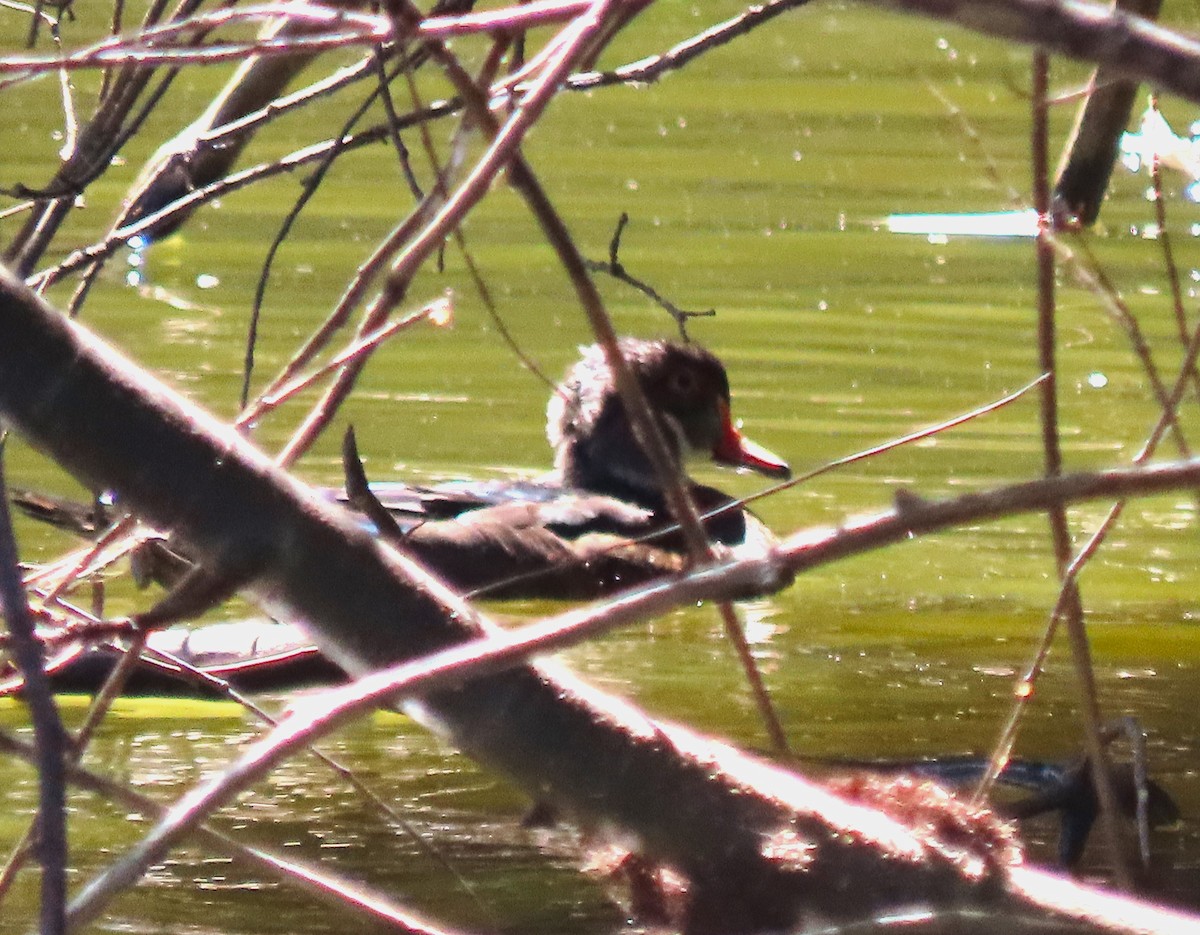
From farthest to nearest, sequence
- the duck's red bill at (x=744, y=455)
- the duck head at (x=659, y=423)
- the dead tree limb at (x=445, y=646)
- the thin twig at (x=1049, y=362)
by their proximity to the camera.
Answer: the duck head at (x=659, y=423) → the duck's red bill at (x=744, y=455) → the thin twig at (x=1049, y=362) → the dead tree limb at (x=445, y=646)

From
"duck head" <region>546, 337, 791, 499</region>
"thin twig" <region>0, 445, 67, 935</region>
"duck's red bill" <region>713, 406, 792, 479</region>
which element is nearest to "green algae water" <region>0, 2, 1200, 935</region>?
"duck's red bill" <region>713, 406, 792, 479</region>

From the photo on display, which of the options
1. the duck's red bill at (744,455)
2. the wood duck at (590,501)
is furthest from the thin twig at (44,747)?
the duck's red bill at (744,455)

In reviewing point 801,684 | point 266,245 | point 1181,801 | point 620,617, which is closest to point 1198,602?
point 801,684

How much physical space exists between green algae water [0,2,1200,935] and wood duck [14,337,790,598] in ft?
0.61

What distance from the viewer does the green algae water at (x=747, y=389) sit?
3607 mm

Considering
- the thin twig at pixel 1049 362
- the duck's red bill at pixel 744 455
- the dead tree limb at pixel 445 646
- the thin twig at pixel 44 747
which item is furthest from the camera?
the duck's red bill at pixel 744 455

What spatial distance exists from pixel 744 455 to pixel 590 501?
1.79 feet

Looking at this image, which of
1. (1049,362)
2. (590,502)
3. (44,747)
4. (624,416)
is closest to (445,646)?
(44,747)

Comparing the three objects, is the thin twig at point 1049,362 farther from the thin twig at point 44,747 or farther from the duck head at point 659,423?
the duck head at point 659,423

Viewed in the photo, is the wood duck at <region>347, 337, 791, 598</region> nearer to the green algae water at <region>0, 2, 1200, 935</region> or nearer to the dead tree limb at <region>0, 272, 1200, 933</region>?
the green algae water at <region>0, 2, 1200, 935</region>

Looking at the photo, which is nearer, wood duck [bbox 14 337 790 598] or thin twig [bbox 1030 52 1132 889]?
thin twig [bbox 1030 52 1132 889]

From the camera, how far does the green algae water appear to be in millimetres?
3607

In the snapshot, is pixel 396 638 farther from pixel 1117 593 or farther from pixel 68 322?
pixel 1117 593

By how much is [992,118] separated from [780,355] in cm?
376
